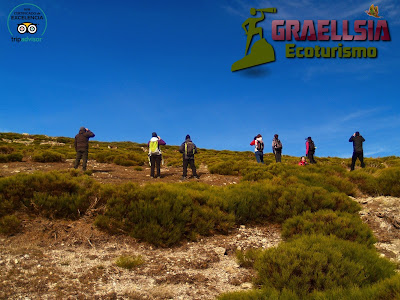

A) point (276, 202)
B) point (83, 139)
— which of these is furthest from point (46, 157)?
point (276, 202)

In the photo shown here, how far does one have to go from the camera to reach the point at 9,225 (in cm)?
715

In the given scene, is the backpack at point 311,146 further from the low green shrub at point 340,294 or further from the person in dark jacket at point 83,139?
the low green shrub at point 340,294

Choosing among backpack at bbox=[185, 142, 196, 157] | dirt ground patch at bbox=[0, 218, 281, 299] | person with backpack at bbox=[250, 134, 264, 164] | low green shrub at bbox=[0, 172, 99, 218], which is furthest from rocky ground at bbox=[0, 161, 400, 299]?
person with backpack at bbox=[250, 134, 264, 164]

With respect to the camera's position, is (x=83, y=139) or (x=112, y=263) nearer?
(x=112, y=263)

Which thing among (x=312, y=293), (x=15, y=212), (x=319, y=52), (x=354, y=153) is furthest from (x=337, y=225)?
(x=319, y=52)

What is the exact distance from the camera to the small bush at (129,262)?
19.7ft

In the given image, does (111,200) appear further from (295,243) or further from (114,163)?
(114,163)

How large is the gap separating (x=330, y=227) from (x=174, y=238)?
4136 millimetres

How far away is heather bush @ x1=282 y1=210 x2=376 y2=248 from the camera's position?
7520mm

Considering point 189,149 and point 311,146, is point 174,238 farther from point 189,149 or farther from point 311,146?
point 311,146

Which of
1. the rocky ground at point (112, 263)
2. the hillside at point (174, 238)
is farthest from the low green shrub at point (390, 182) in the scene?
the rocky ground at point (112, 263)

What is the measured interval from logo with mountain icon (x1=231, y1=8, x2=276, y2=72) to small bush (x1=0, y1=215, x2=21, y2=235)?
22.8 meters

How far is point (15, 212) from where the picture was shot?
784 centimetres

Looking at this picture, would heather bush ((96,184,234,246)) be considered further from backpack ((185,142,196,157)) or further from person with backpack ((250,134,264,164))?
person with backpack ((250,134,264,164))
